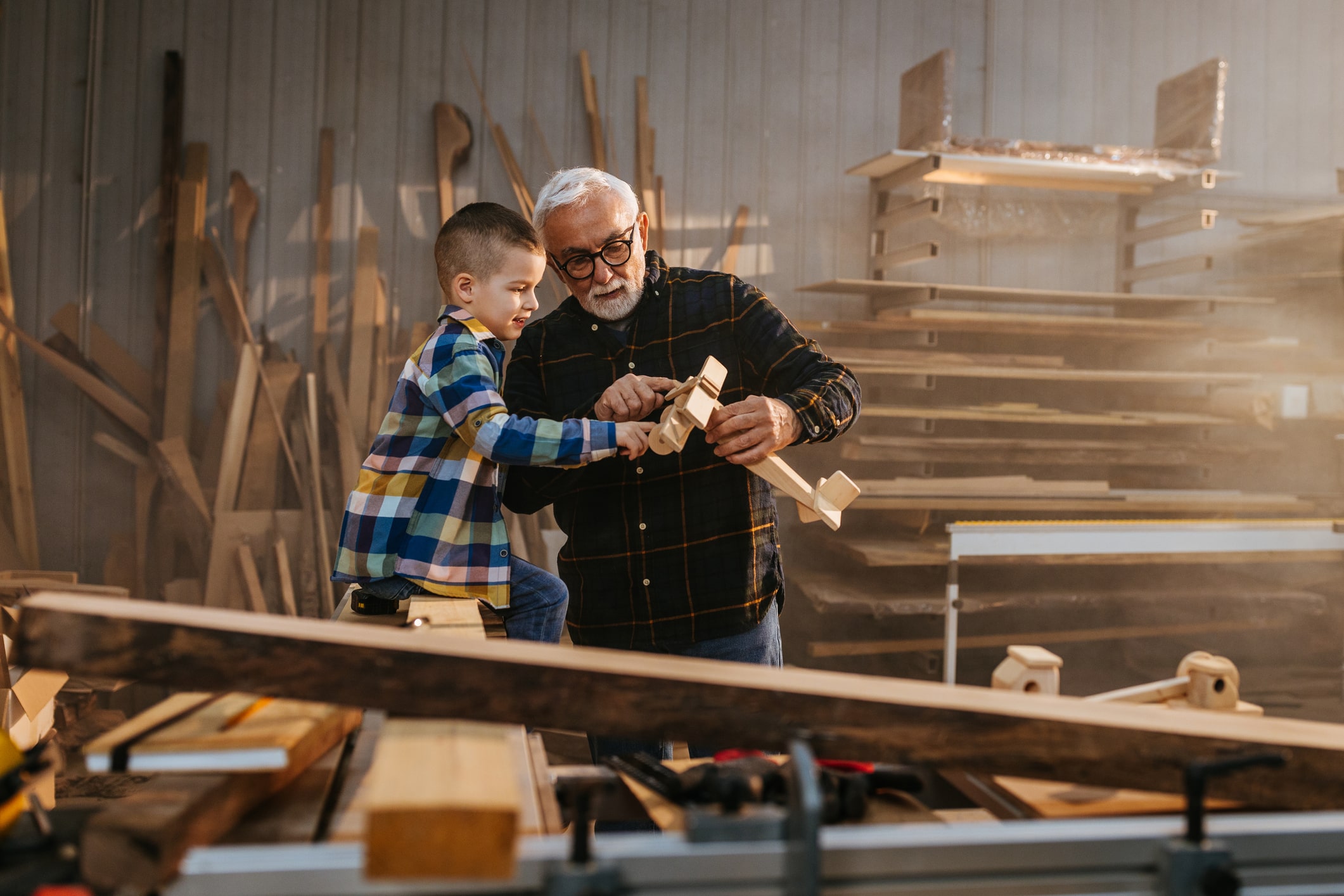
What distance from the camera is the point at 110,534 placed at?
405 centimetres

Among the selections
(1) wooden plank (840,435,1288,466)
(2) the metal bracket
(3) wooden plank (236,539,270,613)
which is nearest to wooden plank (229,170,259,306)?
(3) wooden plank (236,539,270,613)

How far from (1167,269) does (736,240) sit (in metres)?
2.20

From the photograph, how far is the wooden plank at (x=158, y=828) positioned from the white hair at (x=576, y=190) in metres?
1.27

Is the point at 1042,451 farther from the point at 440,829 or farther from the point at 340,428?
the point at 440,829

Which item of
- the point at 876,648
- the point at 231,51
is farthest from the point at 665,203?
the point at 876,648

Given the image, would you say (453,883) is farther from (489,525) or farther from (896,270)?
(896,270)

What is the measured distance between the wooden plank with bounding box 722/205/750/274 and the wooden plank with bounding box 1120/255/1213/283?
82.2 inches

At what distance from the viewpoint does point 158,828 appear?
2.59 ft

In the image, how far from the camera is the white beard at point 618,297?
1.95 meters

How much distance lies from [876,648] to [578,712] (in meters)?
3.39

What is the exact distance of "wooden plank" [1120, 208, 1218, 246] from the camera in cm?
426

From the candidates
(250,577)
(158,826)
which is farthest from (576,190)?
(250,577)

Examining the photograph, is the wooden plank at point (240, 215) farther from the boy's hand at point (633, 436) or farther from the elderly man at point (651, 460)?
the boy's hand at point (633, 436)

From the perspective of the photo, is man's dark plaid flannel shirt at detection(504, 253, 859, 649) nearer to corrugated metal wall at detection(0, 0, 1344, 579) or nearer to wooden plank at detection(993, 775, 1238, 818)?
wooden plank at detection(993, 775, 1238, 818)
